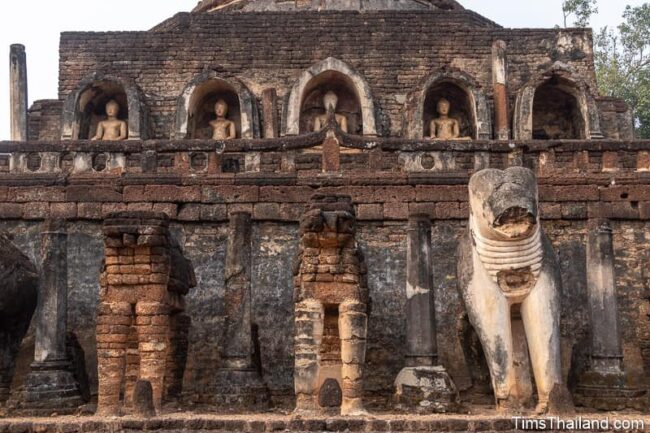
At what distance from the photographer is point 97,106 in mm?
17203

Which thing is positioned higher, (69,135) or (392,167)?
(69,135)

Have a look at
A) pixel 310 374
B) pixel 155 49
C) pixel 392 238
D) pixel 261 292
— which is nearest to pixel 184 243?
pixel 261 292

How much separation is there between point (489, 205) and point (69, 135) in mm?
10681

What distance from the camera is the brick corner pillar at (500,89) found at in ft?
53.0

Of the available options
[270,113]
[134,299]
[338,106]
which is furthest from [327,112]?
[134,299]

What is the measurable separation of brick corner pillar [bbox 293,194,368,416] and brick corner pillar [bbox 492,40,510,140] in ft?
29.6

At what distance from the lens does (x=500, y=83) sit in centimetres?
1652

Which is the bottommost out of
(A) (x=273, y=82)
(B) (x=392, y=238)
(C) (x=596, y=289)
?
(C) (x=596, y=289)

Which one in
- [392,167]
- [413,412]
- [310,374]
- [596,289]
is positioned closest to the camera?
[310,374]

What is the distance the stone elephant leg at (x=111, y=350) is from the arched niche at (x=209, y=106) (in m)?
8.49

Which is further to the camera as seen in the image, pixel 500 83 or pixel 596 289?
pixel 500 83

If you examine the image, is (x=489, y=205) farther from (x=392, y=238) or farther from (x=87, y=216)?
(x=87, y=216)

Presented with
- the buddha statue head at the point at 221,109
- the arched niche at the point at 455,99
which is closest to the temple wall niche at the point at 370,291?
the arched niche at the point at 455,99

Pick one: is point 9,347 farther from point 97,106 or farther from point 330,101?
point 330,101
